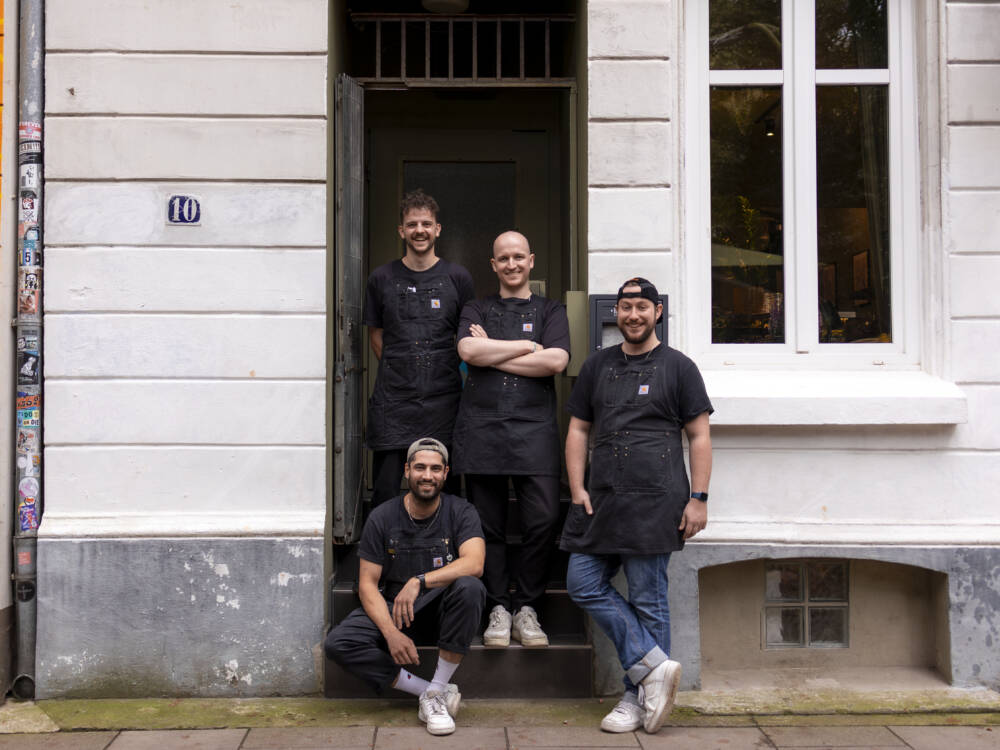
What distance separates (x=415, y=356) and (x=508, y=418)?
2.03ft

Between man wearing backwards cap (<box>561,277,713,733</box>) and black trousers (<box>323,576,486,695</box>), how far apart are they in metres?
0.48

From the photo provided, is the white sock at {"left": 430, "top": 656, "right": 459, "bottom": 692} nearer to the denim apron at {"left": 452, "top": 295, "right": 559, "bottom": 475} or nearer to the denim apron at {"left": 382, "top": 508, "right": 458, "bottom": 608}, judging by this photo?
the denim apron at {"left": 382, "top": 508, "right": 458, "bottom": 608}

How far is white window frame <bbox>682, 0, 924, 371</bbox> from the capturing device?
5.38 meters

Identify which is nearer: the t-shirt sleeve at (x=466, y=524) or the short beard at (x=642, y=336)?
the short beard at (x=642, y=336)

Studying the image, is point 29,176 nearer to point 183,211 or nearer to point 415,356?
point 183,211

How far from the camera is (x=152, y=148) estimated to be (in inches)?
203

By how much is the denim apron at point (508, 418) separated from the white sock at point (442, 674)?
892mm

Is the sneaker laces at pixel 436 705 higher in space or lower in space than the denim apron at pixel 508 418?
lower

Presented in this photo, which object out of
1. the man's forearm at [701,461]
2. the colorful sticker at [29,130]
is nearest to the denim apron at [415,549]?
the man's forearm at [701,461]

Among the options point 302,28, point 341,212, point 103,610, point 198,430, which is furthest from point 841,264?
point 103,610

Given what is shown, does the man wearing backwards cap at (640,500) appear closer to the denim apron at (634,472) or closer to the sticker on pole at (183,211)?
the denim apron at (634,472)

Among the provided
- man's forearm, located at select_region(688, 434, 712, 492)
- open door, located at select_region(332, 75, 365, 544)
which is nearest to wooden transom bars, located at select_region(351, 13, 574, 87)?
open door, located at select_region(332, 75, 365, 544)

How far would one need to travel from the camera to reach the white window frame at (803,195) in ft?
17.6

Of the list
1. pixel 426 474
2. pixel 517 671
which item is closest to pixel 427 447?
pixel 426 474
